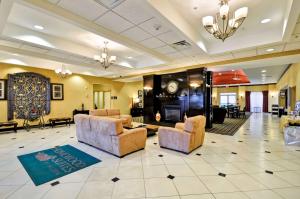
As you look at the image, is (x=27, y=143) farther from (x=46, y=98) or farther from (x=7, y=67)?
(x=7, y=67)

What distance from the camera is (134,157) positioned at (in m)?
3.63

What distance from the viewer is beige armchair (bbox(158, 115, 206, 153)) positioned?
3.75m

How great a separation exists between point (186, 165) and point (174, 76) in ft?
17.9

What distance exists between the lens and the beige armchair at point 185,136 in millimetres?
3751

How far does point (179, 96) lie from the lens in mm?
7711

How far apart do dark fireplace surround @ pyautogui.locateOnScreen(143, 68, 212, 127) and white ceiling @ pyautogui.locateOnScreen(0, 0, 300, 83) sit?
1.32 meters

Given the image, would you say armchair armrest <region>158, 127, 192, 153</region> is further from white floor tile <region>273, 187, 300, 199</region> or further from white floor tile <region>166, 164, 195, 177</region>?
white floor tile <region>273, 187, 300, 199</region>

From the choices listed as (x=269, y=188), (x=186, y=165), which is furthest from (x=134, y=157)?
(x=269, y=188)

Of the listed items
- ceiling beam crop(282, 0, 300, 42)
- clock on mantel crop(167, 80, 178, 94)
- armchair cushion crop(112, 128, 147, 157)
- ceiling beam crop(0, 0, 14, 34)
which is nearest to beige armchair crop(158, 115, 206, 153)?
armchair cushion crop(112, 128, 147, 157)

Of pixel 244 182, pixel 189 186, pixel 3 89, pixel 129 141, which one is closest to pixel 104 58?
pixel 129 141

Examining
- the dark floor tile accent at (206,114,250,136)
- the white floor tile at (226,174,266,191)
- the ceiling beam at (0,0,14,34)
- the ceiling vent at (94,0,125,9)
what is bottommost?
the white floor tile at (226,174,266,191)

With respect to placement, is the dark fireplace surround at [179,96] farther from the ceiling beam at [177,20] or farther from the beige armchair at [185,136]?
the beige armchair at [185,136]

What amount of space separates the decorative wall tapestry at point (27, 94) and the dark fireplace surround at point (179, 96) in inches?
212

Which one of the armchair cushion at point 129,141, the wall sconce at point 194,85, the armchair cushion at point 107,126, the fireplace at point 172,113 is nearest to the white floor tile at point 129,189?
the armchair cushion at point 129,141
